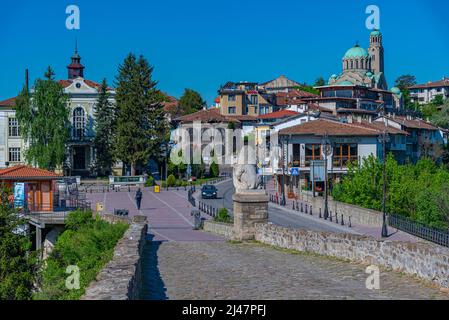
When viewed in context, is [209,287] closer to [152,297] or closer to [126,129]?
[152,297]

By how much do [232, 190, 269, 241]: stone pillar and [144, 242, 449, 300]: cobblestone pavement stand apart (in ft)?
6.20

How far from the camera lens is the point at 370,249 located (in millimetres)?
16359

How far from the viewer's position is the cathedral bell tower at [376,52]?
16000 cm

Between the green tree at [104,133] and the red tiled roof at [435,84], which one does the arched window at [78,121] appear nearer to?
the green tree at [104,133]

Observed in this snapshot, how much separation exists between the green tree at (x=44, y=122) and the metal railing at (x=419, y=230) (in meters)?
42.4

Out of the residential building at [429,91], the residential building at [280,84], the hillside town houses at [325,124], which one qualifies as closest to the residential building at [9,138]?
the hillside town houses at [325,124]

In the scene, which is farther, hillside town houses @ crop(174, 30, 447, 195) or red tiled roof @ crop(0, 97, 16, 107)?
red tiled roof @ crop(0, 97, 16, 107)

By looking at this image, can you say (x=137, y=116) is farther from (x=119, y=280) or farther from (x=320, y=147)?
(x=119, y=280)

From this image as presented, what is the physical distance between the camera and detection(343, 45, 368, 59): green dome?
456 feet

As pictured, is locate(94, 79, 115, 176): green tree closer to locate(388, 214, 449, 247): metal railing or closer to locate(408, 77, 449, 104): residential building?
locate(388, 214, 449, 247): metal railing

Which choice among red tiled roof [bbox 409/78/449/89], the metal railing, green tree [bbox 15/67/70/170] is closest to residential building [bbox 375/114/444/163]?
green tree [bbox 15/67/70/170]

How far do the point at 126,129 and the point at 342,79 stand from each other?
62.5 metres
